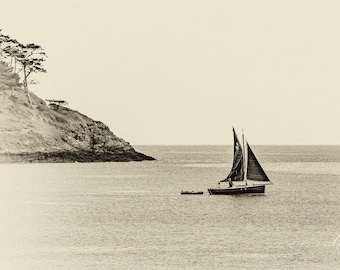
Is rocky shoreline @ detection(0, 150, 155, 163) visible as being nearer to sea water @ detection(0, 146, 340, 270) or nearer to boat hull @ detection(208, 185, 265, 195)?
sea water @ detection(0, 146, 340, 270)

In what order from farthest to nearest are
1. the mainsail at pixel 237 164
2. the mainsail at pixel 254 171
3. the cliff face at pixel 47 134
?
the cliff face at pixel 47 134, the mainsail at pixel 254 171, the mainsail at pixel 237 164

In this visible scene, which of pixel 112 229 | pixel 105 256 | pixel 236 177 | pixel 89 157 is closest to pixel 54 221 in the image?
pixel 112 229

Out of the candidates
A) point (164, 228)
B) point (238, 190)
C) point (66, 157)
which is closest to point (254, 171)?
point (238, 190)

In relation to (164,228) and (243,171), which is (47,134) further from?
(164,228)

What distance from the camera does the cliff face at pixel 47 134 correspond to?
155125mm

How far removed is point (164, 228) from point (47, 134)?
104205mm

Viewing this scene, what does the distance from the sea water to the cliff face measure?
5435 cm

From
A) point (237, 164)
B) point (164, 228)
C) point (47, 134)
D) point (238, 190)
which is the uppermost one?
point (47, 134)

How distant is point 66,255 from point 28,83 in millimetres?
131172

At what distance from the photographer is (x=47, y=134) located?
520ft

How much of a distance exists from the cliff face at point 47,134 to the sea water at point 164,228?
54.4 m

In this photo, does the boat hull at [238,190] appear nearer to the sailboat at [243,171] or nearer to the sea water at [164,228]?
the sailboat at [243,171]

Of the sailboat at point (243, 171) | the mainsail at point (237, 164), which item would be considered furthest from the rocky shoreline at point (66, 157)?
the mainsail at point (237, 164)

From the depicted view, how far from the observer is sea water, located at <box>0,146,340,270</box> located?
44.3 m
